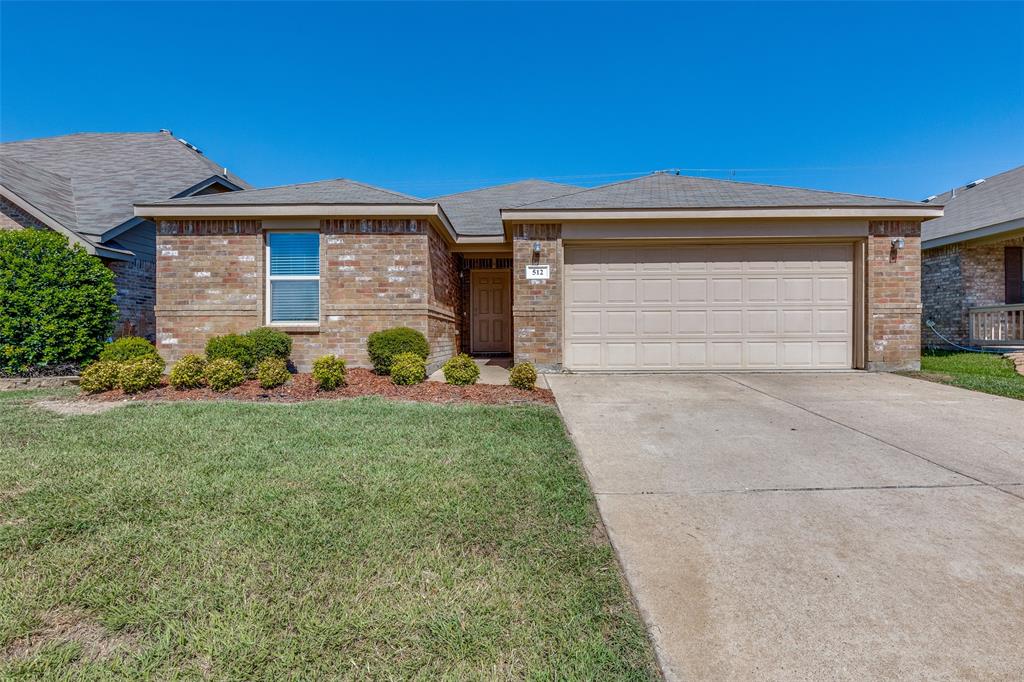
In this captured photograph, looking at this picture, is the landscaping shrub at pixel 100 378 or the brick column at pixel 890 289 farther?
the brick column at pixel 890 289

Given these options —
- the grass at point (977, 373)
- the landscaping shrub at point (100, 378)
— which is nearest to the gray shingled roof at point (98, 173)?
the landscaping shrub at point (100, 378)

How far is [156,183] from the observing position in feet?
38.7

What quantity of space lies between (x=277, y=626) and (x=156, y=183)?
14119 mm

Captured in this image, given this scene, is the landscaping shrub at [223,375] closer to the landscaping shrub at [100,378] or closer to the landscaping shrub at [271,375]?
the landscaping shrub at [271,375]

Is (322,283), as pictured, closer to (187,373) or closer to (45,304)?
(187,373)

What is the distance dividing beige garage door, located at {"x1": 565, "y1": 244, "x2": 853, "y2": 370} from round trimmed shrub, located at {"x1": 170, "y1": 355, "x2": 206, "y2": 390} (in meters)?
5.71

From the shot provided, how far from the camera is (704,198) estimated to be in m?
8.48

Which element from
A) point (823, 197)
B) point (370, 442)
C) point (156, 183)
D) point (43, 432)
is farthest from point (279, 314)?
point (823, 197)

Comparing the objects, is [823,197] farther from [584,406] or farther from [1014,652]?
[1014,652]

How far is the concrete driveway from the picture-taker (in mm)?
1594

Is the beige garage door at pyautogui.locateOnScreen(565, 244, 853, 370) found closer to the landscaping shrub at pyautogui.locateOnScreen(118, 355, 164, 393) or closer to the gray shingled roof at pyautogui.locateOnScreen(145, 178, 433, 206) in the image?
the gray shingled roof at pyautogui.locateOnScreen(145, 178, 433, 206)

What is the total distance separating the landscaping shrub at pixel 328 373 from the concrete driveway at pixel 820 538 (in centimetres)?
356

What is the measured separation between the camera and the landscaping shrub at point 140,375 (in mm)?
5973

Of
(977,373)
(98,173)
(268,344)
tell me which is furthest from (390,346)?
(98,173)
